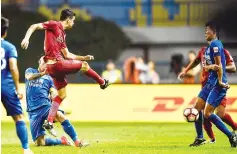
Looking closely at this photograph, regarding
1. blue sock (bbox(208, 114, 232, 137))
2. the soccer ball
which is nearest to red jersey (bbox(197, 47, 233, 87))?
the soccer ball

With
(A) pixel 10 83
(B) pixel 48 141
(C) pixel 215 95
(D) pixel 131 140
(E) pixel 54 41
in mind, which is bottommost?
(D) pixel 131 140

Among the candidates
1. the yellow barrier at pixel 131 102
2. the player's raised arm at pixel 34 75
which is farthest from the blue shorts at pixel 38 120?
the yellow barrier at pixel 131 102

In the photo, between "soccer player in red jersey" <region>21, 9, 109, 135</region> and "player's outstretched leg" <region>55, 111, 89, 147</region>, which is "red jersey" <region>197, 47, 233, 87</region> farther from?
"player's outstretched leg" <region>55, 111, 89, 147</region>

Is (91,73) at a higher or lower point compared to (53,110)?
higher

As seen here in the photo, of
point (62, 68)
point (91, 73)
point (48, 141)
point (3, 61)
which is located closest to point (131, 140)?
point (48, 141)

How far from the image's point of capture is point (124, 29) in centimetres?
2653

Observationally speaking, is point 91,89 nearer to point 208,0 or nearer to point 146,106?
point 146,106

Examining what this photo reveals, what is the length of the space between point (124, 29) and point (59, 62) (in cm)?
1410

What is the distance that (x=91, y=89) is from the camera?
1995 cm

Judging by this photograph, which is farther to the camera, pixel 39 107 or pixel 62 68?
pixel 39 107

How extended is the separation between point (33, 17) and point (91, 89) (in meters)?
6.74

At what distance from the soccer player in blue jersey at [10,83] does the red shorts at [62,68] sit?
1925mm

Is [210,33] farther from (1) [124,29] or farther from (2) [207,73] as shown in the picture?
(1) [124,29]

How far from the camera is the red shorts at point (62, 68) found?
1245cm
